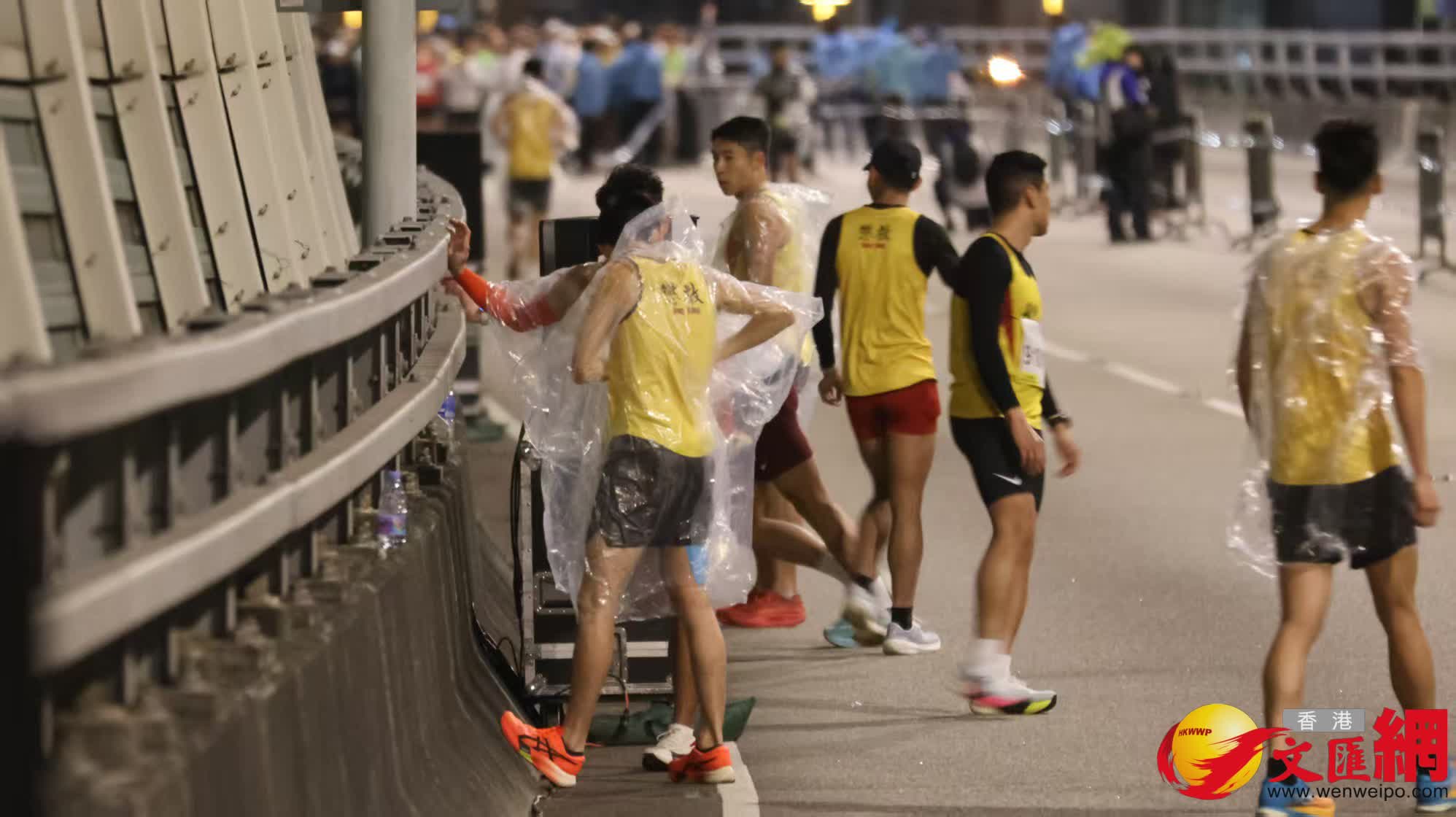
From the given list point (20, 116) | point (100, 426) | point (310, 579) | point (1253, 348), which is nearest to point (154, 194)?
point (20, 116)

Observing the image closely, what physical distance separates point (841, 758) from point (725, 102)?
144 feet

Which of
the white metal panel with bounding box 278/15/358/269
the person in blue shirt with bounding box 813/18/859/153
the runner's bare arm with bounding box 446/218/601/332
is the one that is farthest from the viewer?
the person in blue shirt with bounding box 813/18/859/153

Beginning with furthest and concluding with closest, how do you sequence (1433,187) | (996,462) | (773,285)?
1. (1433,187)
2. (773,285)
3. (996,462)

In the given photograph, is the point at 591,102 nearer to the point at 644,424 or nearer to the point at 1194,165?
the point at 1194,165

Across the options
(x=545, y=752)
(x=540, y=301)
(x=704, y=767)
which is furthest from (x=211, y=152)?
(x=704, y=767)

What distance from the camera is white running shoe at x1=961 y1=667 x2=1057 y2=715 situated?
9.05 m

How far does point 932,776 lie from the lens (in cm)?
819

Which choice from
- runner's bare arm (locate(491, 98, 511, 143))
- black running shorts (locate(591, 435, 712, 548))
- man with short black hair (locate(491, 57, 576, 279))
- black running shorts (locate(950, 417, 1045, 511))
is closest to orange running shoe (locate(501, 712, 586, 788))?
black running shorts (locate(591, 435, 712, 548))

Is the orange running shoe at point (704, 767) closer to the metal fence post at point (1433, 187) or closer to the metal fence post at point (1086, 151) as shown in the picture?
the metal fence post at point (1433, 187)

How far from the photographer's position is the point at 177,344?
183 inches

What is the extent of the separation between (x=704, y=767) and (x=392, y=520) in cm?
152

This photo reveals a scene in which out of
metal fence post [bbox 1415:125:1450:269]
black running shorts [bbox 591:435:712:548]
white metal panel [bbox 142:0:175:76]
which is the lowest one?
metal fence post [bbox 1415:125:1450:269]

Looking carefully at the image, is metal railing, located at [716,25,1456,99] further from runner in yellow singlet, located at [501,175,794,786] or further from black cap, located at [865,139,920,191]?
runner in yellow singlet, located at [501,175,794,786]

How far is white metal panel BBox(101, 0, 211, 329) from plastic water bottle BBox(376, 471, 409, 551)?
151 cm
